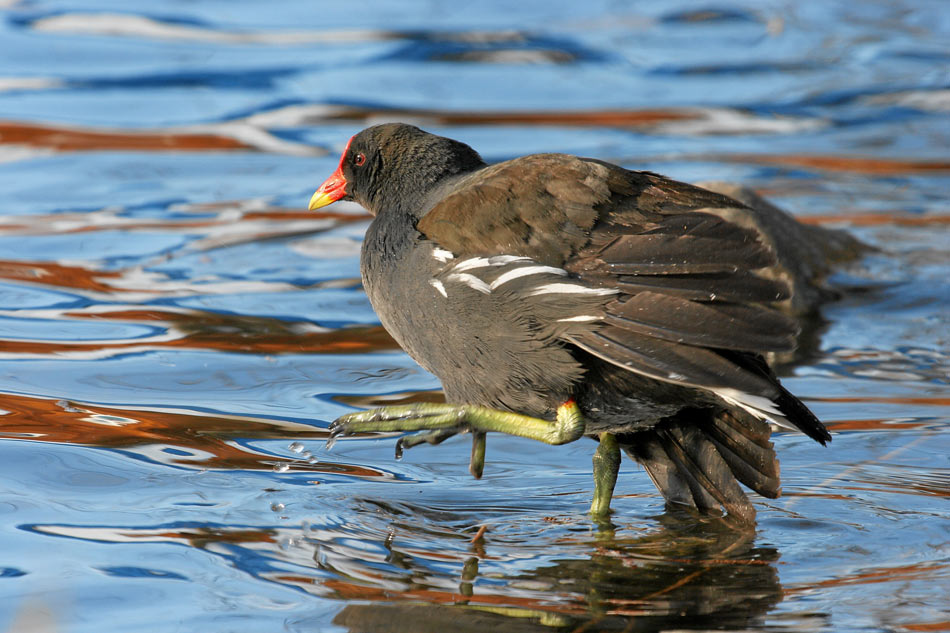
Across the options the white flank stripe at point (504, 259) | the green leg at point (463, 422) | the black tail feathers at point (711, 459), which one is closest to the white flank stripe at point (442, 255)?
the white flank stripe at point (504, 259)

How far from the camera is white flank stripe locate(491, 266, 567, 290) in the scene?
3.78 metres

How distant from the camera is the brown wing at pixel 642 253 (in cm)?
364

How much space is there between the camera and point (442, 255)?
399cm

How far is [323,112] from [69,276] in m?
4.37

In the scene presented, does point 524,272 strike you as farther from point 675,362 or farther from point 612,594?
point 612,594

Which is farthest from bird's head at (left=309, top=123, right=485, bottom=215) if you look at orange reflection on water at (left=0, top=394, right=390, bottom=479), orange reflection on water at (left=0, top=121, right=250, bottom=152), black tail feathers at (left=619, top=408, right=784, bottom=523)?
orange reflection on water at (left=0, top=121, right=250, bottom=152)

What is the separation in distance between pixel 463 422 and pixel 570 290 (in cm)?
63

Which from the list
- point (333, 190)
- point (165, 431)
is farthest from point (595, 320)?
point (165, 431)

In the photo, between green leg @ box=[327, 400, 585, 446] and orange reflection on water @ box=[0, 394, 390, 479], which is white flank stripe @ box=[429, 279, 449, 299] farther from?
orange reflection on water @ box=[0, 394, 390, 479]

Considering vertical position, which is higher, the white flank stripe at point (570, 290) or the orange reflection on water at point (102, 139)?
the white flank stripe at point (570, 290)

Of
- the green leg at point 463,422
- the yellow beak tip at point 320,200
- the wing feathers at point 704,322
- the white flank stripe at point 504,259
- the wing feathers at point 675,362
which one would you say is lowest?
the green leg at point 463,422

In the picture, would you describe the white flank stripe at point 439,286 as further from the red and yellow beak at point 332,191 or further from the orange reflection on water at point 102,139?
the orange reflection on water at point 102,139

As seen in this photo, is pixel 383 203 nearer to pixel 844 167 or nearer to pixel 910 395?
pixel 910 395

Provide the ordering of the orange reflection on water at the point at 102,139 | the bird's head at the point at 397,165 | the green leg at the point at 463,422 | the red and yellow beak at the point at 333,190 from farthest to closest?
the orange reflection on water at the point at 102,139 < the red and yellow beak at the point at 333,190 < the bird's head at the point at 397,165 < the green leg at the point at 463,422
